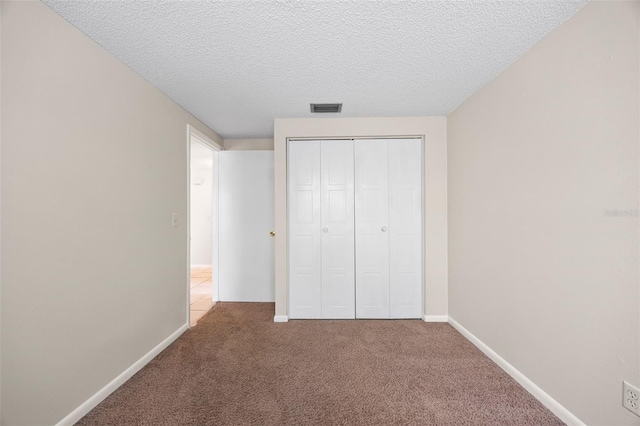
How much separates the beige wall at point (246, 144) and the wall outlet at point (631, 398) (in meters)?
3.77

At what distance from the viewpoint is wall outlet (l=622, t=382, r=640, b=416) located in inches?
44.5

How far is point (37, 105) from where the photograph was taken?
1.30 metres

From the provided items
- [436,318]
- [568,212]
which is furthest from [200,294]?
[568,212]

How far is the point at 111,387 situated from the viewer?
5.61ft

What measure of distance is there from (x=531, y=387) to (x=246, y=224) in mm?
3237

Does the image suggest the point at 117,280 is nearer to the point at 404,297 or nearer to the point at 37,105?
the point at 37,105

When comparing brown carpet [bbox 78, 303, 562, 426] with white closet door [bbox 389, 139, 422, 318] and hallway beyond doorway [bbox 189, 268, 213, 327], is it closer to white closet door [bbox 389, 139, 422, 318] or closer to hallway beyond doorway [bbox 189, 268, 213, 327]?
white closet door [bbox 389, 139, 422, 318]

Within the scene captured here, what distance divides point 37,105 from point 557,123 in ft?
9.24

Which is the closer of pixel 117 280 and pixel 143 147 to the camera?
pixel 117 280

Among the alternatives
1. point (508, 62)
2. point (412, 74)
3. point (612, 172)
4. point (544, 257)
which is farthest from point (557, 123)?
point (412, 74)

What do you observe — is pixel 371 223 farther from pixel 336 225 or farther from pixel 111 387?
pixel 111 387

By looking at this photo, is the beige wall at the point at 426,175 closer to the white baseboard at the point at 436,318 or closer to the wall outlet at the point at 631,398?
the white baseboard at the point at 436,318

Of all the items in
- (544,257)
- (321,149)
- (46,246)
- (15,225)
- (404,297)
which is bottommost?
(404,297)

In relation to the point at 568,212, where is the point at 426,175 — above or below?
above
